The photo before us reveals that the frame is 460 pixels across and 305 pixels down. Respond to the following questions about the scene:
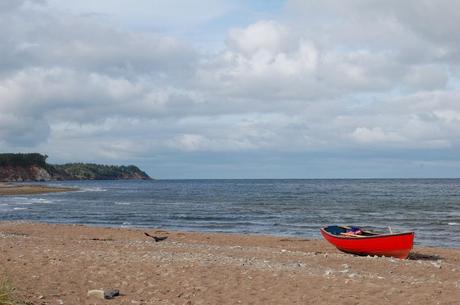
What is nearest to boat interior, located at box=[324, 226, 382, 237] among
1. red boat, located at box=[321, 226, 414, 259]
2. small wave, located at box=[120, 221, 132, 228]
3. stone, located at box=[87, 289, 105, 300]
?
red boat, located at box=[321, 226, 414, 259]

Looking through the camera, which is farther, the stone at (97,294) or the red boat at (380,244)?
the red boat at (380,244)

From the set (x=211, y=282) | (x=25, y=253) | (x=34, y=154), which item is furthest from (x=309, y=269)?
(x=34, y=154)

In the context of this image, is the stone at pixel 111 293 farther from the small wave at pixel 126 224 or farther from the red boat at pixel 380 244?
the small wave at pixel 126 224

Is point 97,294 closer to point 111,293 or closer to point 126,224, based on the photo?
point 111,293

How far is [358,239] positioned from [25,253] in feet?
36.3

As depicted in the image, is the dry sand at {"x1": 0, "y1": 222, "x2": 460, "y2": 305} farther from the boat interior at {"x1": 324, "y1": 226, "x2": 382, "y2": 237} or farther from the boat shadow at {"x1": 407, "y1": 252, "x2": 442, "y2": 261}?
the boat interior at {"x1": 324, "y1": 226, "x2": 382, "y2": 237}

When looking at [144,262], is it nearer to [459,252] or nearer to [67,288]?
[67,288]

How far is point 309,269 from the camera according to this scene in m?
15.1

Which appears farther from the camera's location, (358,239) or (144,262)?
(358,239)

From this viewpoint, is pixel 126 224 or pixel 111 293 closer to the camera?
pixel 111 293

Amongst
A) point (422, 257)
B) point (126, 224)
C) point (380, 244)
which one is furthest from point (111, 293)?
point (126, 224)

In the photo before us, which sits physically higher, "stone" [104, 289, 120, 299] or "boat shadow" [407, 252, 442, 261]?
"stone" [104, 289, 120, 299]

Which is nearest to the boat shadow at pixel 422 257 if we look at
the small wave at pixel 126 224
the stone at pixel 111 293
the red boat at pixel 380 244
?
the red boat at pixel 380 244

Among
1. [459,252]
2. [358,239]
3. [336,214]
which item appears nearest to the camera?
[358,239]
